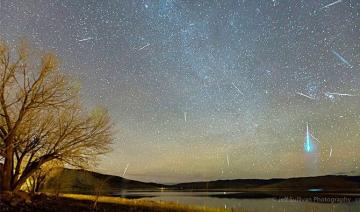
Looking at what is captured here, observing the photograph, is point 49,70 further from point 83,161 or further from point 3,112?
point 83,161

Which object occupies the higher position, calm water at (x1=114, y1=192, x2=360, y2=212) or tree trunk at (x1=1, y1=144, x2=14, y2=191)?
tree trunk at (x1=1, y1=144, x2=14, y2=191)

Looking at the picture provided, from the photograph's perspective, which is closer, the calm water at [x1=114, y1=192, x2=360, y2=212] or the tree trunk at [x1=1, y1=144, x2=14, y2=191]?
the tree trunk at [x1=1, y1=144, x2=14, y2=191]

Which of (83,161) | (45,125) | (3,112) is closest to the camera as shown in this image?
(3,112)

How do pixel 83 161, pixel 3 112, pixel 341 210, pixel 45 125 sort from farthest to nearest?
pixel 341 210, pixel 83 161, pixel 45 125, pixel 3 112

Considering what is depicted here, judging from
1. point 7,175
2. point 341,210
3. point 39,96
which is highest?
point 39,96

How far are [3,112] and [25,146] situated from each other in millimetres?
2883

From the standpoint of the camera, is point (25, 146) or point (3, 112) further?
point (25, 146)

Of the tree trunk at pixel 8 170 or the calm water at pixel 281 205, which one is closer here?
the tree trunk at pixel 8 170

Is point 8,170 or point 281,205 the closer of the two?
point 8,170

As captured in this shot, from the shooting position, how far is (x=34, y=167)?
23766 millimetres

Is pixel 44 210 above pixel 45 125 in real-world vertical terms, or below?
below

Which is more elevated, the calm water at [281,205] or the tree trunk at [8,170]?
the tree trunk at [8,170]

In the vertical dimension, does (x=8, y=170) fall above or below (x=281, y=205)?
above

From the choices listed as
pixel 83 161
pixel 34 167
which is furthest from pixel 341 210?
pixel 34 167
